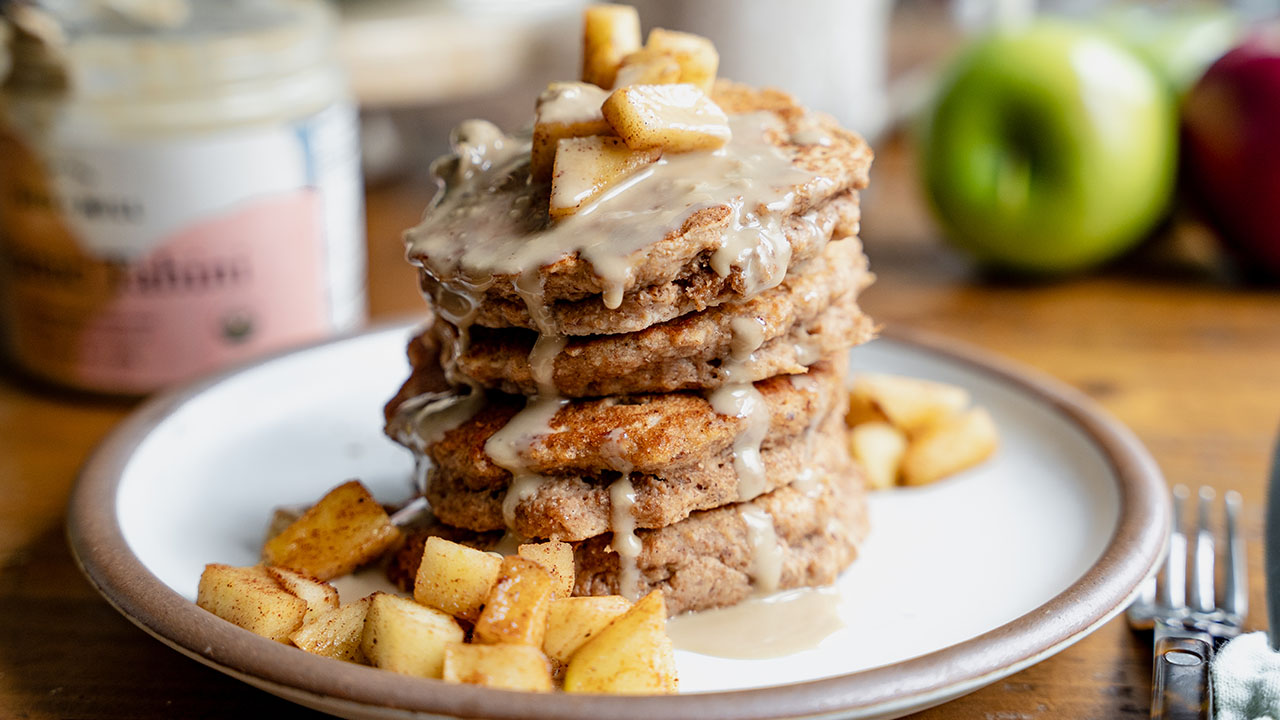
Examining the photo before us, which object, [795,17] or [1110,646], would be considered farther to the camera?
[795,17]

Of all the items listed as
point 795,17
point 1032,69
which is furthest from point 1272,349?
point 795,17

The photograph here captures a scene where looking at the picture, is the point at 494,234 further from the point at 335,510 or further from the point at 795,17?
the point at 795,17

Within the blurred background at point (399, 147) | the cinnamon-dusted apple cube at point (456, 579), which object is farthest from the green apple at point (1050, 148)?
the cinnamon-dusted apple cube at point (456, 579)

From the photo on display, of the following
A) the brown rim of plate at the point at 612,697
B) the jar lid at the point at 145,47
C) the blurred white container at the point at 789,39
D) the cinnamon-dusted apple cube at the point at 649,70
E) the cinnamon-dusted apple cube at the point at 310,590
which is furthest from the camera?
the blurred white container at the point at 789,39

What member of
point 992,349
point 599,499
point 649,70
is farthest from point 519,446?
point 992,349

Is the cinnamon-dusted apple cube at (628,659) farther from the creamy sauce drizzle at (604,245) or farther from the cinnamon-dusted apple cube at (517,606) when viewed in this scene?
the creamy sauce drizzle at (604,245)

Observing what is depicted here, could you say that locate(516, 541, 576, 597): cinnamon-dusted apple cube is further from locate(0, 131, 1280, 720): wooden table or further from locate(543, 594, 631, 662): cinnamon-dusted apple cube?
locate(0, 131, 1280, 720): wooden table
